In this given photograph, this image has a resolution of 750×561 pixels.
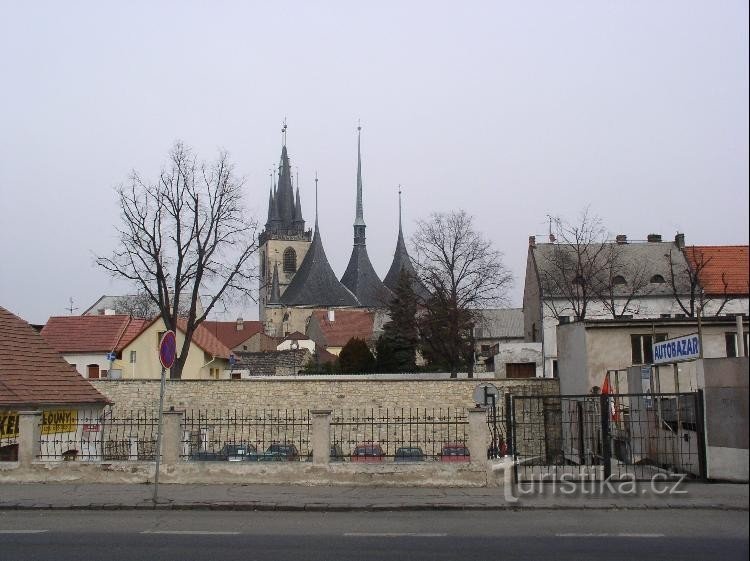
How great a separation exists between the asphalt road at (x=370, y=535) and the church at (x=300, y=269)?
97.7 m

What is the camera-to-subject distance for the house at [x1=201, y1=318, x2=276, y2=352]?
358ft

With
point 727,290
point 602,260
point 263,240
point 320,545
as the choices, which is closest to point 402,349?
point 602,260

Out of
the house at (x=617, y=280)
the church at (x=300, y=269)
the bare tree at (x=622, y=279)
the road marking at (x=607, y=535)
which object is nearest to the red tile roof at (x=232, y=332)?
the church at (x=300, y=269)

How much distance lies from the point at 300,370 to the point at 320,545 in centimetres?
5875

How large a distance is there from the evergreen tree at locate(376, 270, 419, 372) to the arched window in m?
73.1

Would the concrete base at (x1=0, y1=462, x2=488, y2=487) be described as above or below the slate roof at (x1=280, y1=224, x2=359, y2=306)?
below

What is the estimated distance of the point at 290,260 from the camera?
5364 inches

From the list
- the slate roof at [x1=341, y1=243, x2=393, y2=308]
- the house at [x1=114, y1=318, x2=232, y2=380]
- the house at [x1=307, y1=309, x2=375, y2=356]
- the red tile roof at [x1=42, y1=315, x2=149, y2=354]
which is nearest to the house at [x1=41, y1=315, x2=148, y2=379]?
the red tile roof at [x1=42, y1=315, x2=149, y2=354]

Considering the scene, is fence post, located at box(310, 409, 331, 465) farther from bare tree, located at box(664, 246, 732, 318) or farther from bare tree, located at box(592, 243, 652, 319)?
bare tree, located at box(664, 246, 732, 318)

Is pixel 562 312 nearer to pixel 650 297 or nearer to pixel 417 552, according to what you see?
pixel 650 297

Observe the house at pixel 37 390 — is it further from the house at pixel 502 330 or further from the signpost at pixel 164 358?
the house at pixel 502 330

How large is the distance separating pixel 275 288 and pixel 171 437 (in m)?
115

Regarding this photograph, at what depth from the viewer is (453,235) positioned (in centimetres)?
5453

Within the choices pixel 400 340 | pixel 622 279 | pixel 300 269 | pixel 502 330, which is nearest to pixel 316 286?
pixel 300 269
